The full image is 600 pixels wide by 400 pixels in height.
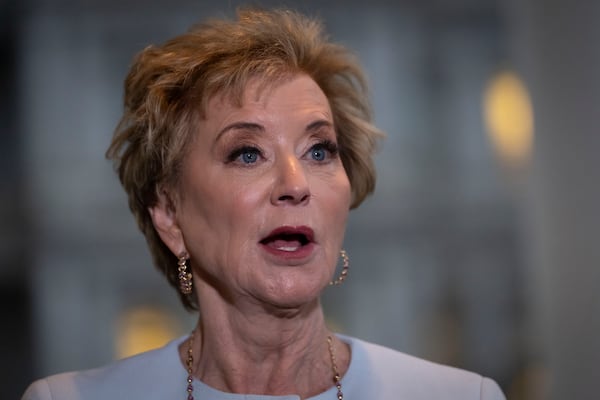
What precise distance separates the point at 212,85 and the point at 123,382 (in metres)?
0.71

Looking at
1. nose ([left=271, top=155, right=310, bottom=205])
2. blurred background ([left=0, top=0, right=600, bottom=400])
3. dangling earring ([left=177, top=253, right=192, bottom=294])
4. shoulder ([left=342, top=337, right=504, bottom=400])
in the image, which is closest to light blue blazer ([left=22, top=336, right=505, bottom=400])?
shoulder ([left=342, top=337, right=504, bottom=400])

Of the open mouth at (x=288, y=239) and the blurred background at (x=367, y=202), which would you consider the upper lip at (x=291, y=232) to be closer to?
the open mouth at (x=288, y=239)

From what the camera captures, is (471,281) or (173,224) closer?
(173,224)

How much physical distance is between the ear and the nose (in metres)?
0.32

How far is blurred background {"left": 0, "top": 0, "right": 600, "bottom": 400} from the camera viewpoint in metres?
4.69

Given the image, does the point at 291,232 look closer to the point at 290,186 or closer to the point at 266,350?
the point at 290,186

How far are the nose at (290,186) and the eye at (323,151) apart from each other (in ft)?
0.32

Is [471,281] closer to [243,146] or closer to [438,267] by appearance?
[438,267]

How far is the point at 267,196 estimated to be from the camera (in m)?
1.94

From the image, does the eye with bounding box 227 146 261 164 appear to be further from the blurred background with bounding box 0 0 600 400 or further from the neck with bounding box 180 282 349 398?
the blurred background with bounding box 0 0 600 400

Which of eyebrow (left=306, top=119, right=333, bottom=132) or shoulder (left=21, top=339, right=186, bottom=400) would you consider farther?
shoulder (left=21, top=339, right=186, bottom=400)

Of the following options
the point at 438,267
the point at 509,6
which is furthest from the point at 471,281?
the point at 509,6

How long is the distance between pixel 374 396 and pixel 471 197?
9.43 ft

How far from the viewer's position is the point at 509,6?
464 cm
